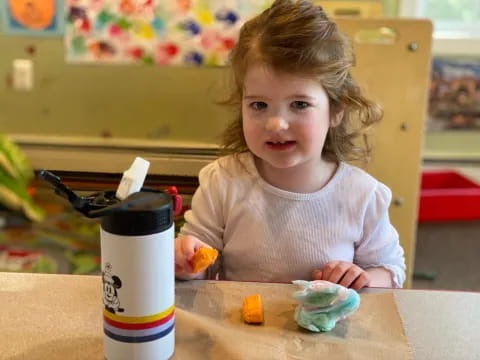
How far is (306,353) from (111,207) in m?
0.25

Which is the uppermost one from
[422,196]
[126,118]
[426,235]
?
[126,118]

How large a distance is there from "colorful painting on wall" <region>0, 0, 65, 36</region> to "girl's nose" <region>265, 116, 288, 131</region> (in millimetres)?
1547

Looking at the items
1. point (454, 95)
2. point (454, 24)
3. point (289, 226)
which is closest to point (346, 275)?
point (289, 226)

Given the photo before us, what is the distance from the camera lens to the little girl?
0.84m

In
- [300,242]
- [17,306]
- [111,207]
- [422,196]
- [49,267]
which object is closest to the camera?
[111,207]

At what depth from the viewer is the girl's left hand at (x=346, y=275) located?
77 cm

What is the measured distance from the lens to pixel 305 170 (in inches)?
36.7

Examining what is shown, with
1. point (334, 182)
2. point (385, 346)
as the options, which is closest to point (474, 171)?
point (334, 182)

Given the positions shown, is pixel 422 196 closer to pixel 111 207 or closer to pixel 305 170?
pixel 305 170

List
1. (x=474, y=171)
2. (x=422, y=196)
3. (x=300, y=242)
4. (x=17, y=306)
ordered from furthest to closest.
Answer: (x=474, y=171)
(x=422, y=196)
(x=300, y=242)
(x=17, y=306)

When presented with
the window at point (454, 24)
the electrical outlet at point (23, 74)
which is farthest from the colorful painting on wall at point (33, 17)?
the window at point (454, 24)

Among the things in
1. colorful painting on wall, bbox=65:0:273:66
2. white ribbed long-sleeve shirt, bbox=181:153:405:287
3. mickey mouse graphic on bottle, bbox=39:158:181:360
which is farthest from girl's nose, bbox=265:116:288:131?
colorful painting on wall, bbox=65:0:273:66

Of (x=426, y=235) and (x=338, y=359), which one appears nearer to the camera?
(x=338, y=359)

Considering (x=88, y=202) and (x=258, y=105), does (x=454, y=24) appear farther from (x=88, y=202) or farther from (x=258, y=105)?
(x=88, y=202)
